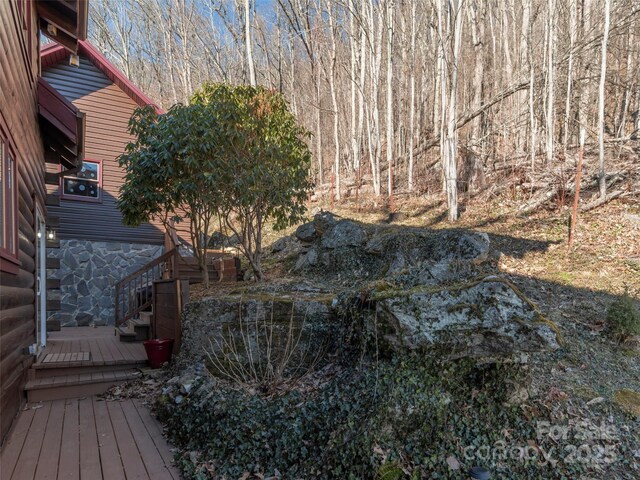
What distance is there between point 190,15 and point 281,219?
621 inches

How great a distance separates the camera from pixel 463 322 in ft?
10.4

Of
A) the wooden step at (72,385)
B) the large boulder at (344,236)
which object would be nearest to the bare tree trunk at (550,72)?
the large boulder at (344,236)

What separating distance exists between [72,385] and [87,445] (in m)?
1.61

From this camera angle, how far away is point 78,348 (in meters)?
6.14

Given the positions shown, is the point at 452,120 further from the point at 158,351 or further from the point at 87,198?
the point at 87,198

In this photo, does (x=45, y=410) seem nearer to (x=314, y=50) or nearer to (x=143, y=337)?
(x=143, y=337)

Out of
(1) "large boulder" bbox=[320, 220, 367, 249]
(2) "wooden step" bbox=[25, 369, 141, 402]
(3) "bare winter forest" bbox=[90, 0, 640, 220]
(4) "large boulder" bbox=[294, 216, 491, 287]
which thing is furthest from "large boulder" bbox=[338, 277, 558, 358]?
(3) "bare winter forest" bbox=[90, 0, 640, 220]

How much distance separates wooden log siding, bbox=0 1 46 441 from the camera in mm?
3352

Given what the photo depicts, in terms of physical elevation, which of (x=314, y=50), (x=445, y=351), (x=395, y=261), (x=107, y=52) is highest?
(x=107, y=52)

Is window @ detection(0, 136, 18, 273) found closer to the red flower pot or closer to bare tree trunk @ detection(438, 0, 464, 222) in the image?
the red flower pot

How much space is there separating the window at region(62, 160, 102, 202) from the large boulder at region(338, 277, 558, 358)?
8.26m

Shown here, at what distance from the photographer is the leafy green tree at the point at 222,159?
5953 mm

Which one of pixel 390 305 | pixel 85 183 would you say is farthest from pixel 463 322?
pixel 85 183

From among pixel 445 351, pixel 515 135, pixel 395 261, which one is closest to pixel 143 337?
pixel 395 261
